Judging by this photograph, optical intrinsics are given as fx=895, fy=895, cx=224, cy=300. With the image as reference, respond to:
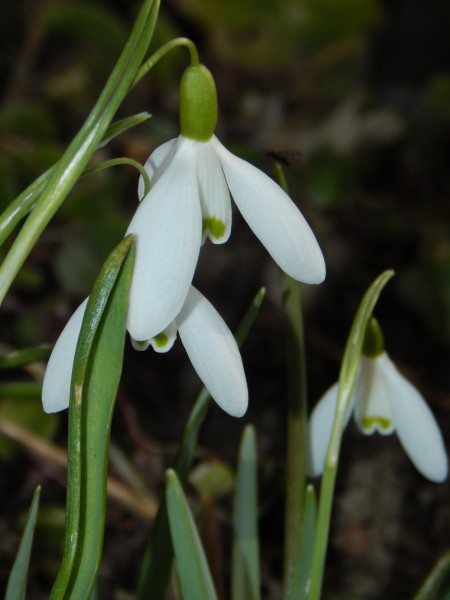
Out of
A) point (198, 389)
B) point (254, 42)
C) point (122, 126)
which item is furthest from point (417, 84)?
point (122, 126)

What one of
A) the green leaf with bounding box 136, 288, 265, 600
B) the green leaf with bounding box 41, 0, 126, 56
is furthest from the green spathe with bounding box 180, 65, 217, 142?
the green leaf with bounding box 41, 0, 126, 56

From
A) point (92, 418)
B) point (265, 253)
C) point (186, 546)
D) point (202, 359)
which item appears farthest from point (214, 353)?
point (265, 253)

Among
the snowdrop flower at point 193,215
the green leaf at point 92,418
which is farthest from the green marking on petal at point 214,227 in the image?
the green leaf at point 92,418

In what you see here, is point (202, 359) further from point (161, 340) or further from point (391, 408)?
point (391, 408)

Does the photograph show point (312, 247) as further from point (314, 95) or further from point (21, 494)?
point (314, 95)

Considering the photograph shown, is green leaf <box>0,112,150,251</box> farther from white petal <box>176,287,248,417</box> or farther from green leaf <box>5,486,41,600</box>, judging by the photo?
green leaf <box>5,486,41,600</box>
